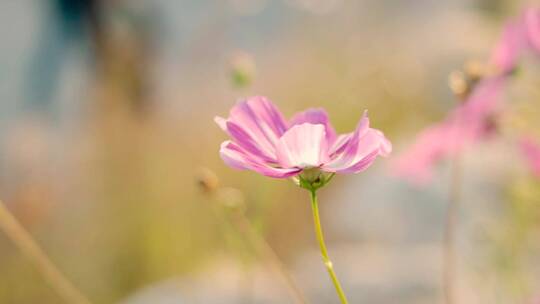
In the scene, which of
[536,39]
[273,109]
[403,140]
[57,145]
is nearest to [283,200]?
[403,140]

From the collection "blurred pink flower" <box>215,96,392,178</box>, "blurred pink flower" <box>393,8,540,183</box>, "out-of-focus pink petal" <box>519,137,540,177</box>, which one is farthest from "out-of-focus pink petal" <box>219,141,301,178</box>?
"out-of-focus pink petal" <box>519,137,540,177</box>

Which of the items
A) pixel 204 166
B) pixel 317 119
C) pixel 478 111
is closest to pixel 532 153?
pixel 478 111

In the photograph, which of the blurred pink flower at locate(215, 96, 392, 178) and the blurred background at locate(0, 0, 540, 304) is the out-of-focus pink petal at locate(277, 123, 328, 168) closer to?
the blurred pink flower at locate(215, 96, 392, 178)

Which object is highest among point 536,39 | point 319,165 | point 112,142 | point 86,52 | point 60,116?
point 86,52

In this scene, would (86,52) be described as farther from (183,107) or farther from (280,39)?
(280,39)

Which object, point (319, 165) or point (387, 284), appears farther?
point (387, 284)

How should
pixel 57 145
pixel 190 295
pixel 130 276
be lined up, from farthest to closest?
pixel 57 145 → pixel 130 276 → pixel 190 295

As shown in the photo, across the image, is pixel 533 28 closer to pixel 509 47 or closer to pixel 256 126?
pixel 509 47

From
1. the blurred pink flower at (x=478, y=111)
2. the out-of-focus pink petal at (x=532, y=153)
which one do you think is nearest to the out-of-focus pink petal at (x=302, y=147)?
the blurred pink flower at (x=478, y=111)
